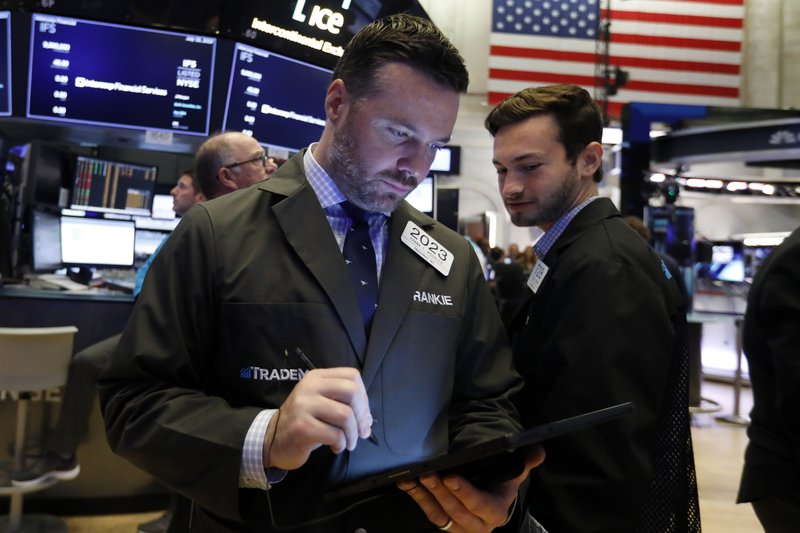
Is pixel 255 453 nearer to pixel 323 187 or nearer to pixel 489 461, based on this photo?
pixel 489 461


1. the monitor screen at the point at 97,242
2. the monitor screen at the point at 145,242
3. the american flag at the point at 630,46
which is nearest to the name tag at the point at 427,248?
the monitor screen at the point at 97,242

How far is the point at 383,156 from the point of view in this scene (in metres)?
1.15

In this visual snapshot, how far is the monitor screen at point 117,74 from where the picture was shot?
374 centimetres

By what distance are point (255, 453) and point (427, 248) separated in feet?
1.69

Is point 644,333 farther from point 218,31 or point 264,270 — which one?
point 218,31

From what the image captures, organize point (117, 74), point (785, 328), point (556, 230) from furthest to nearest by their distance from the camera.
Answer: point (117, 74), point (556, 230), point (785, 328)

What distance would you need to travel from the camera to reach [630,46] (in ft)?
32.9

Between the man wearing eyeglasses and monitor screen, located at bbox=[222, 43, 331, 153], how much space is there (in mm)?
1001

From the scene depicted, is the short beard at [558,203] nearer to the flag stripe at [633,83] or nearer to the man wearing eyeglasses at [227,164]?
the man wearing eyeglasses at [227,164]

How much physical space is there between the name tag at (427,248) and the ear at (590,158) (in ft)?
2.02

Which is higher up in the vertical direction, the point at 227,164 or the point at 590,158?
the point at 227,164

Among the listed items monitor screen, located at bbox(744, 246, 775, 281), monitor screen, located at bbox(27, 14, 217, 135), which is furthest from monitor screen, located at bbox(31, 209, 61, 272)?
monitor screen, located at bbox(744, 246, 775, 281)

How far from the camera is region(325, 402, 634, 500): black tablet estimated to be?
880 millimetres

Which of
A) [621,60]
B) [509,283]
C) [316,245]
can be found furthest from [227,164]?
[621,60]
